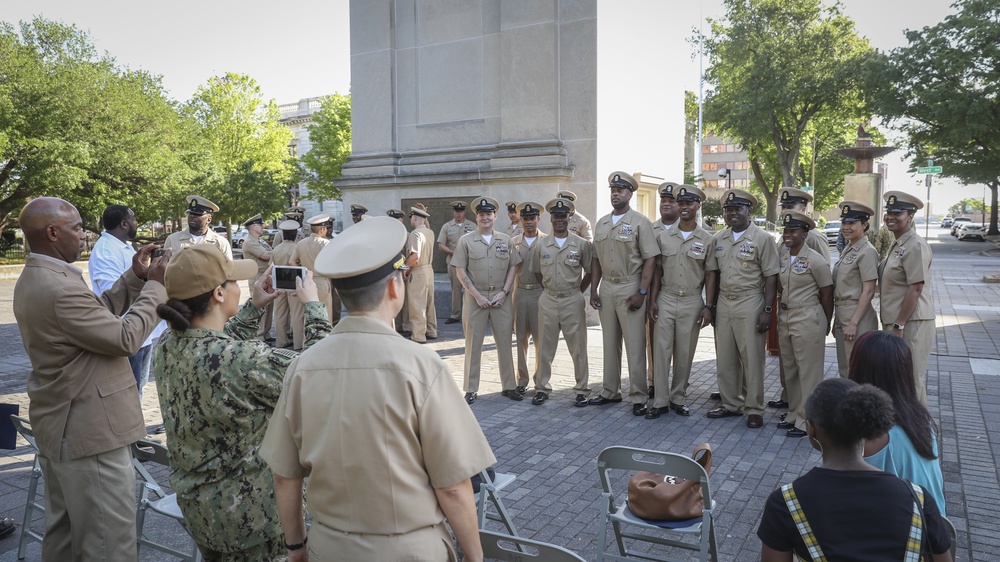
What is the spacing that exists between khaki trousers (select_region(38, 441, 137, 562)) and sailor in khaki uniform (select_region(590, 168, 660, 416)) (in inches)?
195

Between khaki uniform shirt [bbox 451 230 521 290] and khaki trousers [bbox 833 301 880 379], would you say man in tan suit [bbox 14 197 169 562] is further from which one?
khaki trousers [bbox 833 301 880 379]

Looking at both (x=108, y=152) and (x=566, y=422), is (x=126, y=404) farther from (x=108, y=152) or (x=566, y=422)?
(x=108, y=152)

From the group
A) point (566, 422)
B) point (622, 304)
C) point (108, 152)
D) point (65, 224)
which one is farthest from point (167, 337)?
point (108, 152)

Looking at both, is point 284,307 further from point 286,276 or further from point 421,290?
point 286,276

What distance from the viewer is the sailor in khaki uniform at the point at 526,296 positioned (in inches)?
315

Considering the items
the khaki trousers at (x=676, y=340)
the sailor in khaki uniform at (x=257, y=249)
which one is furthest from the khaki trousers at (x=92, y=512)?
the sailor in khaki uniform at (x=257, y=249)

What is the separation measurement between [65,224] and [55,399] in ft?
2.76

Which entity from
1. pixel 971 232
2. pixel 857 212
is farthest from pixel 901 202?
pixel 971 232

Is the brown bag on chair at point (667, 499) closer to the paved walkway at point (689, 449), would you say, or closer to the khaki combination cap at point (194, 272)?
the paved walkway at point (689, 449)

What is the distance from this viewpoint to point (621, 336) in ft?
24.8

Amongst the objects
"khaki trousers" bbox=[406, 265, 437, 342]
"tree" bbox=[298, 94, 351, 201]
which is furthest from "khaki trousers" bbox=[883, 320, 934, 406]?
"tree" bbox=[298, 94, 351, 201]

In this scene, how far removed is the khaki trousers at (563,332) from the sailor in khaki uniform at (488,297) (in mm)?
362

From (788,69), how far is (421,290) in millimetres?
36948

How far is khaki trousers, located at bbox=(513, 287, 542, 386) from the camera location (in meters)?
8.02
